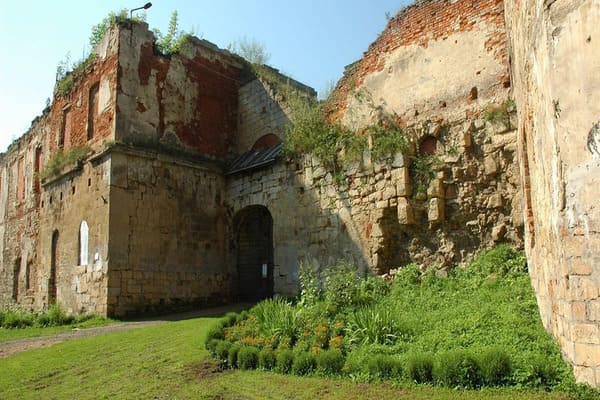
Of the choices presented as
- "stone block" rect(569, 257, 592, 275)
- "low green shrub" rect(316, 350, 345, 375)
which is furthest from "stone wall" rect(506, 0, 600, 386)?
"low green shrub" rect(316, 350, 345, 375)

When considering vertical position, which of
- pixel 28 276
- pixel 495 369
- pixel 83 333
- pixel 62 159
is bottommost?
pixel 83 333

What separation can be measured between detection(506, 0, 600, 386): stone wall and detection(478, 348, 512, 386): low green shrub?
0.57 m

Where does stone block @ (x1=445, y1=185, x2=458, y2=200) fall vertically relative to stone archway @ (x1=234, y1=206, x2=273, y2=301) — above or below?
above

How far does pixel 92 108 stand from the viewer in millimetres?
15883

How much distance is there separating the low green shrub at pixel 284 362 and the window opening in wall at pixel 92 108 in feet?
36.1

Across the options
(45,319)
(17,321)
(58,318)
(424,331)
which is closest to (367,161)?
(424,331)

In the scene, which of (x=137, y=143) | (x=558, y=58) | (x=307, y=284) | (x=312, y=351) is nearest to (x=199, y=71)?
(x=137, y=143)

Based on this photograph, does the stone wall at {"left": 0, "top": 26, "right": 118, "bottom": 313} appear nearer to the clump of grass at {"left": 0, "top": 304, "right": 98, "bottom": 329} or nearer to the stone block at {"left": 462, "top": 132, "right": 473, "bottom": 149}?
the clump of grass at {"left": 0, "top": 304, "right": 98, "bottom": 329}

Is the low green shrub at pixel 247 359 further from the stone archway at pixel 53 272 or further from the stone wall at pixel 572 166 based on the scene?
the stone archway at pixel 53 272

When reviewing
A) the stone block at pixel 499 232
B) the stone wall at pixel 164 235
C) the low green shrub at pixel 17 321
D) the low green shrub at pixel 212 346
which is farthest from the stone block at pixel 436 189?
the low green shrub at pixel 17 321

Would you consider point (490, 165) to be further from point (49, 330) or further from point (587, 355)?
point (49, 330)

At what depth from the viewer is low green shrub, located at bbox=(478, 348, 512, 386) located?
5.34 m

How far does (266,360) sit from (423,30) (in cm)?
783

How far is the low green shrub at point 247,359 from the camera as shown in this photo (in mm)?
7320
